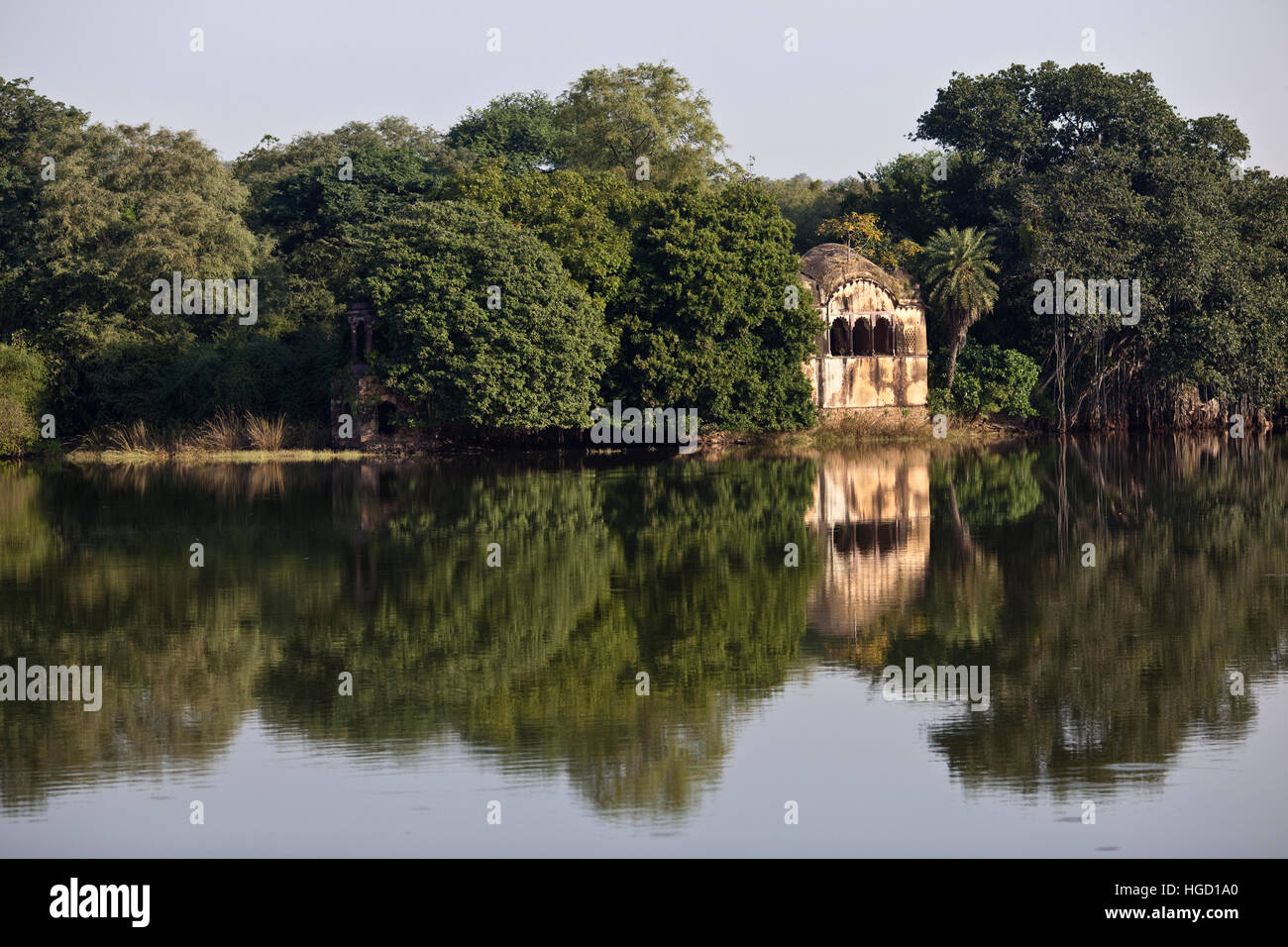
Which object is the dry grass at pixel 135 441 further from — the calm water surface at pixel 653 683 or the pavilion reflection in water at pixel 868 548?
the pavilion reflection in water at pixel 868 548

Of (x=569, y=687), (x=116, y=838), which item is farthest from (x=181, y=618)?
(x=116, y=838)

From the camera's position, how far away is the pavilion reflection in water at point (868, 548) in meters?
16.7

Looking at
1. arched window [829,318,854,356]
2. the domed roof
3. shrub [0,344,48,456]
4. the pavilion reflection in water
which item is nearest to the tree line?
shrub [0,344,48,456]

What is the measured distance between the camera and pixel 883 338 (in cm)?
5528

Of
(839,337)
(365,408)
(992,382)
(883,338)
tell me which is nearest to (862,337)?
(839,337)

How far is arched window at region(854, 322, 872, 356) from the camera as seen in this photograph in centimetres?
5512

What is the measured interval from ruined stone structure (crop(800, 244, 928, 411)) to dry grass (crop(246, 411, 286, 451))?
1801 cm

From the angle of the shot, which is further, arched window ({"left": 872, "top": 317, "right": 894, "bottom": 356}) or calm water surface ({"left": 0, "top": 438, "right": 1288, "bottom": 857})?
arched window ({"left": 872, "top": 317, "right": 894, "bottom": 356})

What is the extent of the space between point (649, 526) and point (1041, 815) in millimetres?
16061

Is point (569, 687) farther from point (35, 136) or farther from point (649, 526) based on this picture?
point (35, 136)

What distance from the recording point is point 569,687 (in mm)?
13391

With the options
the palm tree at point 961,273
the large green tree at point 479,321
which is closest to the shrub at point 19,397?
the large green tree at point 479,321

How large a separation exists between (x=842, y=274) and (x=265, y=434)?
20340mm

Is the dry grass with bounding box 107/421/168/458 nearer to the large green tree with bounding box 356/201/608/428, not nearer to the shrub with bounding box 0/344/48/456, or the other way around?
the shrub with bounding box 0/344/48/456
